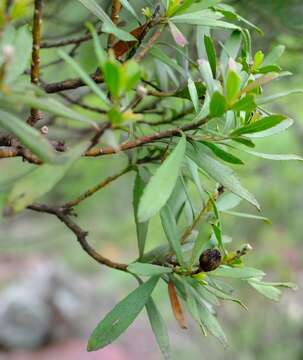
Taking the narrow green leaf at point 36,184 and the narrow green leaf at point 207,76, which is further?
the narrow green leaf at point 207,76

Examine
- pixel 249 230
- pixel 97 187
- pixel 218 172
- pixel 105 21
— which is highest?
pixel 105 21

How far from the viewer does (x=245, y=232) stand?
353 cm

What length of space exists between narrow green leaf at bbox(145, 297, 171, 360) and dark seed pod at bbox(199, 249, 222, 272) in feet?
0.35

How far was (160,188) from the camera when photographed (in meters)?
0.55

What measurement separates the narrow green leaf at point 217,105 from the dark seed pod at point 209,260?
18cm

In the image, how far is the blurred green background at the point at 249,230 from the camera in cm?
139

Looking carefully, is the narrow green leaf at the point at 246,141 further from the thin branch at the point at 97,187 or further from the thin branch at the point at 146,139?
the thin branch at the point at 97,187

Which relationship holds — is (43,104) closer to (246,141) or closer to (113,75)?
(113,75)

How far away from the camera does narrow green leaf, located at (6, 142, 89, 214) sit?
1.58ft

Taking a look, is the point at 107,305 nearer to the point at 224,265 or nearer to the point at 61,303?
the point at 61,303

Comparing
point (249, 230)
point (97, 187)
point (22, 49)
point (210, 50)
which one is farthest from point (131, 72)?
point (249, 230)

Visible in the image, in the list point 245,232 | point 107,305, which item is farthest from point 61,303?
point 245,232

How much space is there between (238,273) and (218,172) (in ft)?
0.42

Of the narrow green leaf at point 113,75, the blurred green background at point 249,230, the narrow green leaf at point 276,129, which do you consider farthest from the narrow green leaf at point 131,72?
the blurred green background at point 249,230
